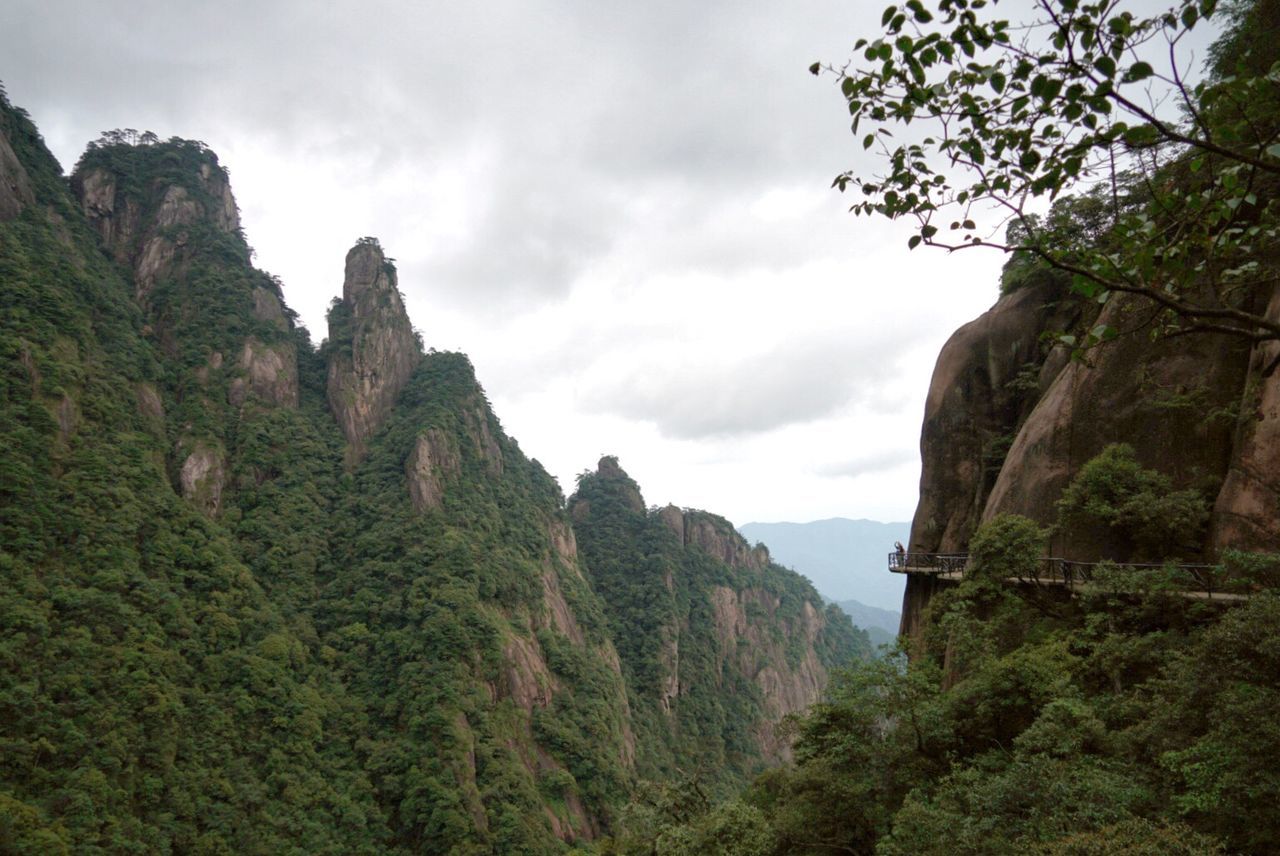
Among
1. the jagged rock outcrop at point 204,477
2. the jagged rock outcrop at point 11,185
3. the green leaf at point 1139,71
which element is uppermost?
the jagged rock outcrop at point 11,185

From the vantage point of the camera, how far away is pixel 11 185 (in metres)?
48.4

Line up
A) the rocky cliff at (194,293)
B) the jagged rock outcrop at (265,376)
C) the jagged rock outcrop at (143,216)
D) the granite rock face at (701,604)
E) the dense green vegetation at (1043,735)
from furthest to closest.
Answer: the granite rock face at (701,604) < the jagged rock outcrop at (143,216) < the jagged rock outcrop at (265,376) < the rocky cliff at (194,293) < the dense green vegetation at (1043,735)

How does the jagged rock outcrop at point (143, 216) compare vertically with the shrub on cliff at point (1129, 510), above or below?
above

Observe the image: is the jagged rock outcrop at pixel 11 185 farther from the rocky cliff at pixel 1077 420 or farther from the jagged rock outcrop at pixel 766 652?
the jagged rock outcrop at pixel 766 652

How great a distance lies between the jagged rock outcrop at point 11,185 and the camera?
1850 inches

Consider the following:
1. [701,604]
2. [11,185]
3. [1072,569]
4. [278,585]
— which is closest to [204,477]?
[278,585]

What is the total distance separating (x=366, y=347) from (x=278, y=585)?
25.3m

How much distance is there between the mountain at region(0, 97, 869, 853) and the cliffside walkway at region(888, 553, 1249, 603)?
727 cm

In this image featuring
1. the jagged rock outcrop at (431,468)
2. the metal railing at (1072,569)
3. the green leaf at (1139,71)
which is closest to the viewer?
the green leaf at (1139,71)

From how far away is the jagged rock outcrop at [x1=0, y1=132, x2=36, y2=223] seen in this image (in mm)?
47000

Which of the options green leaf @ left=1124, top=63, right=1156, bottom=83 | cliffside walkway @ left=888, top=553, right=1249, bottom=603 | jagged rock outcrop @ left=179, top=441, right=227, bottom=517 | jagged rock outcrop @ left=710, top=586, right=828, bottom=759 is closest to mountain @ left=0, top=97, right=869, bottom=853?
jagged rock outcrop @ left=179, top=441, right=227, bottom=517

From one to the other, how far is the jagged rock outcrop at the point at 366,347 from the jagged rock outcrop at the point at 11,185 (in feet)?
77.7

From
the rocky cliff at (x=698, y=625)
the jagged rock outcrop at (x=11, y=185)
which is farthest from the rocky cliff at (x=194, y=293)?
the rocky cliff at (x=698, y=625)

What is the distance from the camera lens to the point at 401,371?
6397cm
